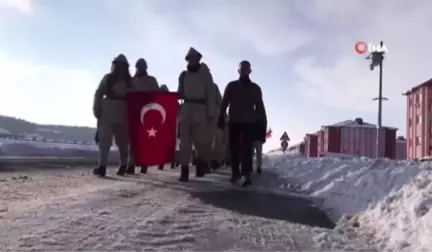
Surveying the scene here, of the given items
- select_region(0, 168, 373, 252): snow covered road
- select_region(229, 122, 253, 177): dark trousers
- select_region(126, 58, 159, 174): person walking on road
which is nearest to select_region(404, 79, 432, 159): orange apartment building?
select_region(126, 58, 159, 174): person walking on road

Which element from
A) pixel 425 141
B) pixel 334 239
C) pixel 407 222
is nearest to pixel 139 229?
pixel 334 239

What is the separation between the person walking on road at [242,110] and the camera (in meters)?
9.97

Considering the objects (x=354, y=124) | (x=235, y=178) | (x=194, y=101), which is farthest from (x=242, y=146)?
(x=354, y=124)

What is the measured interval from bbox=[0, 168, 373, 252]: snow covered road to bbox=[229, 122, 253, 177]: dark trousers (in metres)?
2.31

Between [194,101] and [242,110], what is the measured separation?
826 mm

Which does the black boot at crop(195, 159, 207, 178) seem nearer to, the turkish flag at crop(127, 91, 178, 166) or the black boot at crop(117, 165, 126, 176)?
the turkish flag at crop(127, 91, 178, 166)

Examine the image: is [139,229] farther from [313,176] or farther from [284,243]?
[313,176]

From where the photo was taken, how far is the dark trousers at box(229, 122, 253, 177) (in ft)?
32.2

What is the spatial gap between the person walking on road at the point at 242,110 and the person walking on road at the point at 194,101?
28cm

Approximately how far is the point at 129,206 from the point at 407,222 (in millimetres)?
2592

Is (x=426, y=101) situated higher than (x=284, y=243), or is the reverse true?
(x=426, y=101)

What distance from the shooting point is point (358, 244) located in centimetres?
492

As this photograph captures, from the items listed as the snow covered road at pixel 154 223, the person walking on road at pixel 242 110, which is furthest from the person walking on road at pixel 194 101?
the snow covered road at pixel 154 223

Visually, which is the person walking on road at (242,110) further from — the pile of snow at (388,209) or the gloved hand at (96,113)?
the gloved hand at (96,113)
